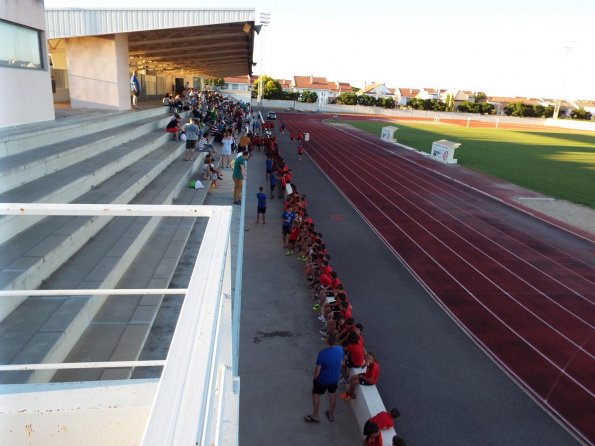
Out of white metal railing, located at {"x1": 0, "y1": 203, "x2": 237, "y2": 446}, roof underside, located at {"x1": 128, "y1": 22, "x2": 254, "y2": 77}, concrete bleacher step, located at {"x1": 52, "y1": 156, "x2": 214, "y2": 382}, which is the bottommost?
concrete bleacher step, located at {"x1": 52, "y1": 156, "x2": 214, "y2": 382}

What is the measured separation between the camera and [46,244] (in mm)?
5523

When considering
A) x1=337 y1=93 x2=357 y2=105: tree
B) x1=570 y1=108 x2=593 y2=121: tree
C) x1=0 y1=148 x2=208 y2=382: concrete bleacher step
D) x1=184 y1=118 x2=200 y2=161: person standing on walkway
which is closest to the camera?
x1=0 y1=148 x2=208 y2=382: concrete bleacher step

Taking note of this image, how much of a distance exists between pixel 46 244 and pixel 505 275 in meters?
9.90

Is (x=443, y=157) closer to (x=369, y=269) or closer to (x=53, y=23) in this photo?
(x=369, y=269)

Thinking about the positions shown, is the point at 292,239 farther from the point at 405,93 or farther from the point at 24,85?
the point at 405,93

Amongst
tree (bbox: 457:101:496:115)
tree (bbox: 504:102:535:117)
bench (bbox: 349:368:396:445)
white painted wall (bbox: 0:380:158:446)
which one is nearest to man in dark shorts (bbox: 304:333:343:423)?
bench (bbox: 349:368:396:445)

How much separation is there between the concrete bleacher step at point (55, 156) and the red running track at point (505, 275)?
8.24 m

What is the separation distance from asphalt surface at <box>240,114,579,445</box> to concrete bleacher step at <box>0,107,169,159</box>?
5.23 meters

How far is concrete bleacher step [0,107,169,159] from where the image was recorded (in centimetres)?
809

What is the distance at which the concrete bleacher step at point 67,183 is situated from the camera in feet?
19.1

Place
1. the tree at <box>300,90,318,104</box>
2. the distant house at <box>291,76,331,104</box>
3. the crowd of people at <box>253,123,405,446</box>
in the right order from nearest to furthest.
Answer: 1. the crowd of people at <box>253,123,405,446</box>
2. the tree at <box>300,90,318,104</box>
3. the distant house at <box>291,76,331,104</box>

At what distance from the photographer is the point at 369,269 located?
1041 cm

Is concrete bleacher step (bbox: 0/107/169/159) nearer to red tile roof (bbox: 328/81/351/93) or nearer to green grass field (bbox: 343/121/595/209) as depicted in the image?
green grass field (bbox: 343/121/595/209)

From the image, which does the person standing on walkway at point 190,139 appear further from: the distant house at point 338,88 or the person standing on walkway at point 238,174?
the distant house at point 338,88
